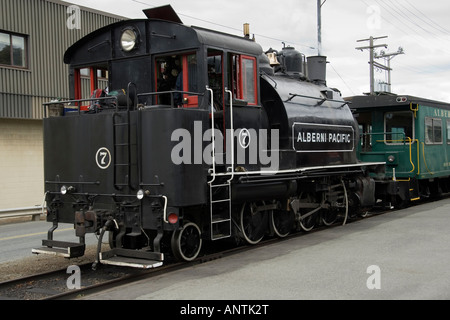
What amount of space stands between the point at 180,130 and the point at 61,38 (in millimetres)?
12959

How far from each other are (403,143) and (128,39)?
32.4ft

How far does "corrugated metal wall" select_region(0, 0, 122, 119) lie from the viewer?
1622cm

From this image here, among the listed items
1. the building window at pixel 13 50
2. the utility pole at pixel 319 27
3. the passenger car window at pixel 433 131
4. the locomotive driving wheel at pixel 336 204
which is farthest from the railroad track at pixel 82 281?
the utility pole at pixel 319 27

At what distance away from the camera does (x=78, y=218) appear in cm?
756

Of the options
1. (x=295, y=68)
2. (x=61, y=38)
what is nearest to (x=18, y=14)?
(x=61, y=38)

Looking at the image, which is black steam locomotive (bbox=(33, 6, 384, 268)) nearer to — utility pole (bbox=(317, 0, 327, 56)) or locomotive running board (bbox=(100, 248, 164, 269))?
locomotive running board (bbox=(100, 248, 164, 269))

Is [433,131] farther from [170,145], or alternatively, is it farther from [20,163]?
[20,163]

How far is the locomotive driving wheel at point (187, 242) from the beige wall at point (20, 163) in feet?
35.5

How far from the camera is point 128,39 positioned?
8234 millimetres

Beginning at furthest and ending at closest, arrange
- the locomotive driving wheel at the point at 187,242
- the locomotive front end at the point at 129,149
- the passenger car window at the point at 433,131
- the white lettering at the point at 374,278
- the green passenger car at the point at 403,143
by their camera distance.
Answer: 1. the passenger car window at the point at 433,131
2. the green passenger car at the point at 403,143
3. the locomotive driving wheel at the point at 187,242
4. the locomotive front end at the point at 129,149
5. the white lettering at the point at 374,278

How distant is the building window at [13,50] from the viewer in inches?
640

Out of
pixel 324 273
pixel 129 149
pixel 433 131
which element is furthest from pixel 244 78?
pixel 433 131

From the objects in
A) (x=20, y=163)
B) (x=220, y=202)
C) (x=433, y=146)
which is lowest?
(x=220, y=202)

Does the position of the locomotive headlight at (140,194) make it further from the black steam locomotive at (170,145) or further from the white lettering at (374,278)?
the white lettering at (374,278)
